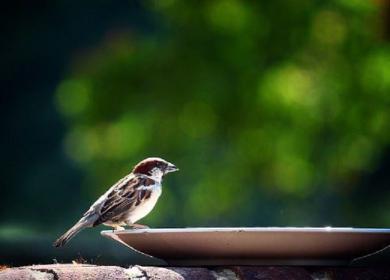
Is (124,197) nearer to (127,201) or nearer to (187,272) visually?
(127,201)

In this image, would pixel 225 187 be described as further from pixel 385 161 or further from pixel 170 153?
pixel 385 161

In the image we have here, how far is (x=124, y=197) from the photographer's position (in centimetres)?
389

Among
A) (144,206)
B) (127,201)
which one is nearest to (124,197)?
(127,201)

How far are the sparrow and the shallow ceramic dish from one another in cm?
107

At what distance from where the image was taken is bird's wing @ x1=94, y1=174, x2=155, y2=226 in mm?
3844

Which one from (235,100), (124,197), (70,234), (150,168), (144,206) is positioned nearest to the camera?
(70,234)

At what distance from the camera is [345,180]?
46.9 feet

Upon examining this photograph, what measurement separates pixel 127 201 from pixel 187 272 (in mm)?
1312

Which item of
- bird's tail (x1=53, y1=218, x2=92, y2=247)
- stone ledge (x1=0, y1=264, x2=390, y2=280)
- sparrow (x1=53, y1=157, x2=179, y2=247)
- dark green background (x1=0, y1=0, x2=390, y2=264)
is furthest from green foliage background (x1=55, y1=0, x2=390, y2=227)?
stone ledge (x1=0, y1=264, x2=390, y2=280)

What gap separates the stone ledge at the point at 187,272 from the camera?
2383 millimetres

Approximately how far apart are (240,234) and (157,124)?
9718 mm

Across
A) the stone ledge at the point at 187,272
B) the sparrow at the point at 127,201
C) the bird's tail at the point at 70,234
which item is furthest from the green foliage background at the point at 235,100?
the stone ledge at the point at 187,272

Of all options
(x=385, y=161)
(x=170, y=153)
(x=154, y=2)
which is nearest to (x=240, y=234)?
(x=170, y=153)

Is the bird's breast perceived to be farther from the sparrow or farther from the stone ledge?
the stone ledge
